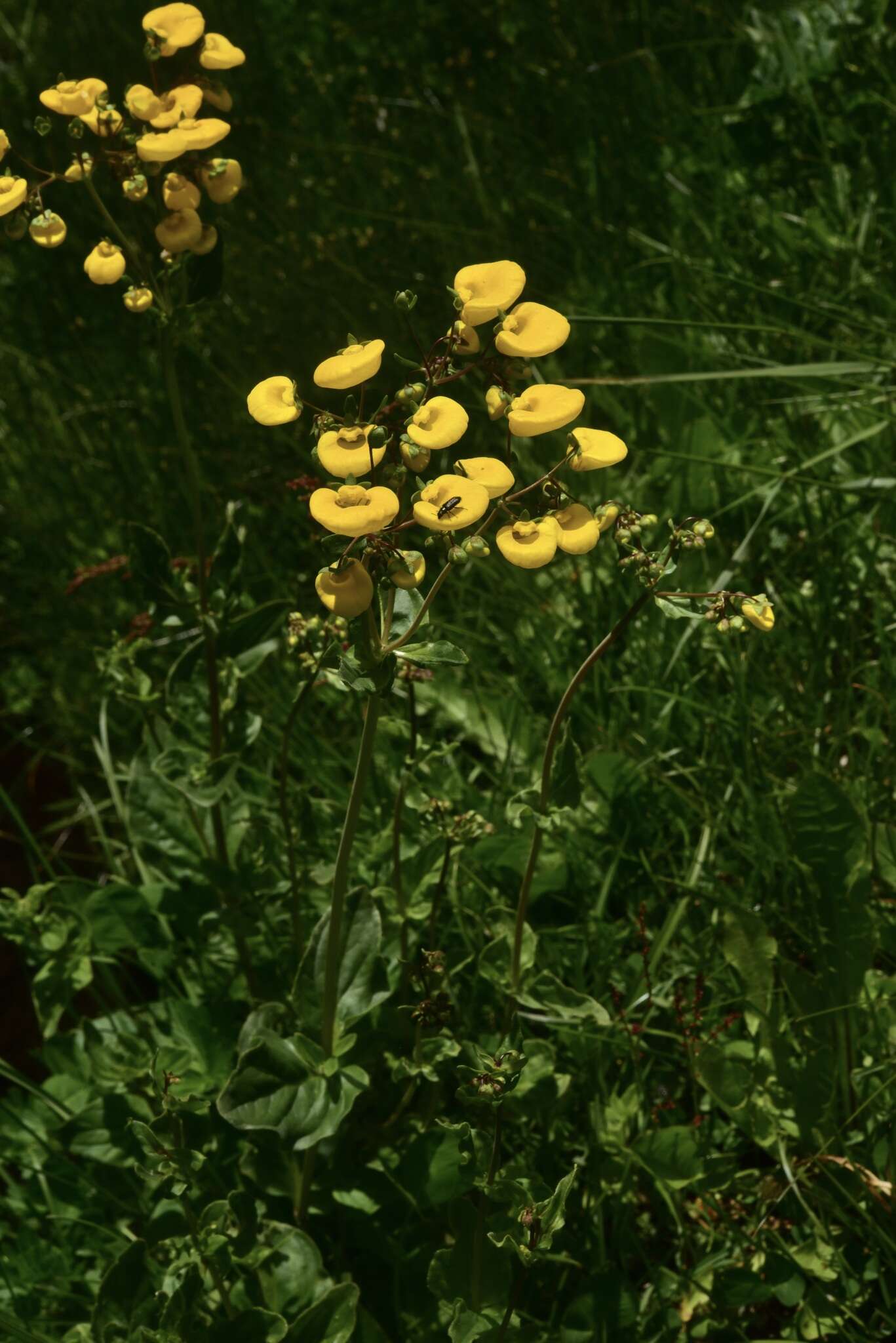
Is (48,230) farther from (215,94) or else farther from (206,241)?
(215,94)

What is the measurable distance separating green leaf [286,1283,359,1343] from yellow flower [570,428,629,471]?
1174mm

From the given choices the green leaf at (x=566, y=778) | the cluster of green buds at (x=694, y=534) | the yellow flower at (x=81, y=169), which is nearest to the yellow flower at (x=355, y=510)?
the cluster of green buds at (x=694, y=534)

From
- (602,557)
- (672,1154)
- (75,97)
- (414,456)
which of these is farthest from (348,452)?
(602,557)

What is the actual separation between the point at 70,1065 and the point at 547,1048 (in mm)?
910

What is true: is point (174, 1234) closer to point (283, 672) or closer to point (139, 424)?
point (283, 672)

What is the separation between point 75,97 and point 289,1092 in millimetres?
1455

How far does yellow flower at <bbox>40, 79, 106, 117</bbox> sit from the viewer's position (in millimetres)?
1701

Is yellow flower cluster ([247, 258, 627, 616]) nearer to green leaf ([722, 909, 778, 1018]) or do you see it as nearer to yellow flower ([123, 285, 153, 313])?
yellow flower ([123, 285, 153, 313])

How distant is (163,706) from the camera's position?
8.52ft

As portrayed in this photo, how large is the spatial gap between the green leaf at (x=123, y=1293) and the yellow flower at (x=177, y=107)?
5.20 feet

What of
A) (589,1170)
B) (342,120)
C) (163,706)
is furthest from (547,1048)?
(342,120)

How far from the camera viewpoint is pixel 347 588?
131 cm

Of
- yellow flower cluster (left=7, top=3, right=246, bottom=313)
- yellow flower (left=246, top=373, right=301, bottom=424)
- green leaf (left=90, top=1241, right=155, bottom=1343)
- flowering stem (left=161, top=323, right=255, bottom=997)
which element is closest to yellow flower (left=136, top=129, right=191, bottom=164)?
yellow flower cluster (left=7, top=3, right=246, bottom=313)

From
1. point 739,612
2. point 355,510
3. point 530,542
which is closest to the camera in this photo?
point 355,510
